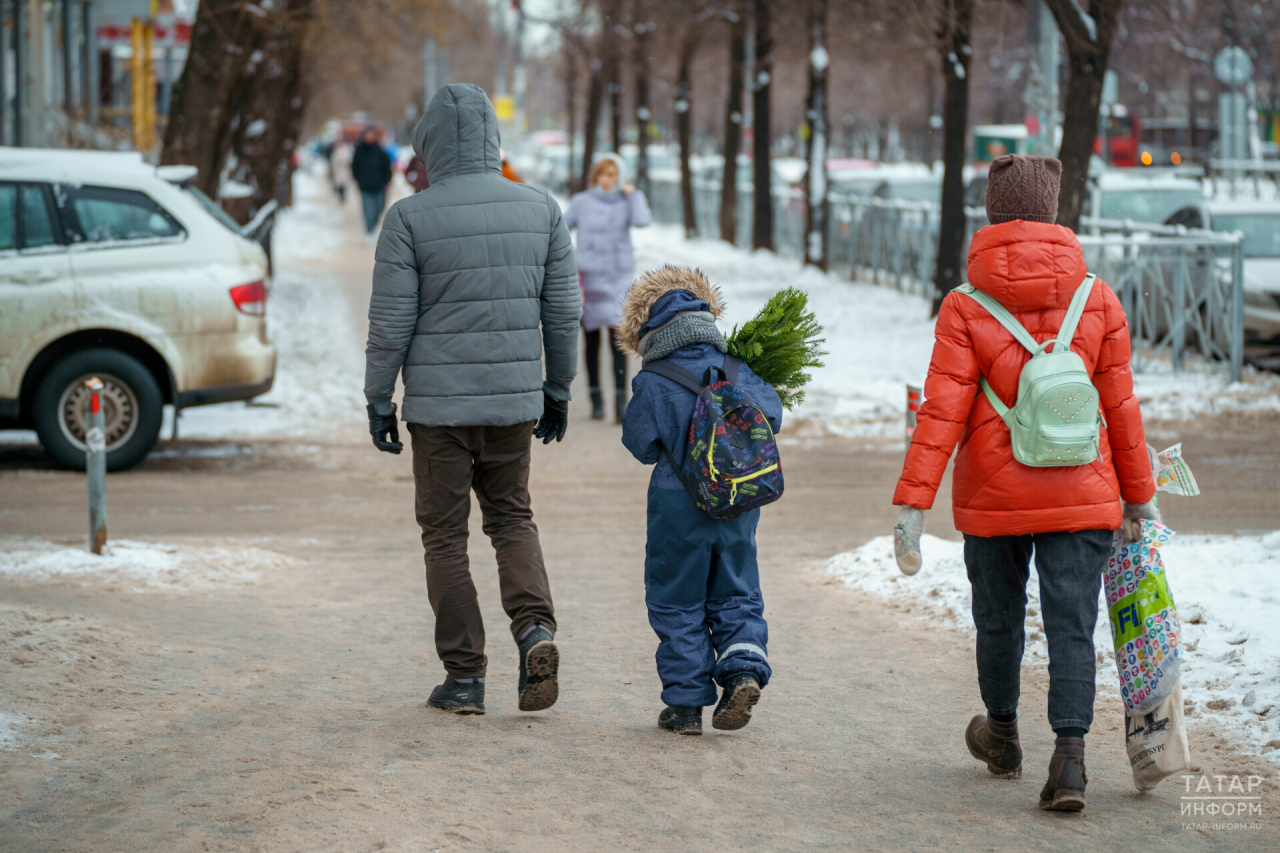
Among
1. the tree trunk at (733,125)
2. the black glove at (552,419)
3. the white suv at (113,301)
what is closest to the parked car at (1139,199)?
the tree trunk at (733,125)

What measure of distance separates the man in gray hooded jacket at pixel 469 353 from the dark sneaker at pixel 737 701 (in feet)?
1.79

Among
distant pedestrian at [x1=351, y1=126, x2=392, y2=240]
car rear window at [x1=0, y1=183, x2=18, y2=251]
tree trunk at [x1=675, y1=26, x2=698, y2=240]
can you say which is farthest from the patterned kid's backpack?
tree trunk at [x1=675, y1=26, x2=698, y2=240]

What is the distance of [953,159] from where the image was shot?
17344 mm

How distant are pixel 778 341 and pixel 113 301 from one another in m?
5.93

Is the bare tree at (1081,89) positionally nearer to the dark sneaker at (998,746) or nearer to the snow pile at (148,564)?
the snow pile at (148,564)

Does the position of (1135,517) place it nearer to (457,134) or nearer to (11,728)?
(457,134)

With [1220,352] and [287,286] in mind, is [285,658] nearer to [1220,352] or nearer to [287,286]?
[1220,352]

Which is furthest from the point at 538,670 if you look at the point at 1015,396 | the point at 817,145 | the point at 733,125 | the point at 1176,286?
the point at 733,125

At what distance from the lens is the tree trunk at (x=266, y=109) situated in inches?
691

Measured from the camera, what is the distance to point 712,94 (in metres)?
57.0

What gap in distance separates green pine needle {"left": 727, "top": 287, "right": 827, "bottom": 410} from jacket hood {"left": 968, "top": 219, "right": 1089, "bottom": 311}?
807 millimetres

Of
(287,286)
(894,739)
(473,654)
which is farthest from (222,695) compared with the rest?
(287,286)

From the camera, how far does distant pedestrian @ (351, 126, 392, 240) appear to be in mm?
27609

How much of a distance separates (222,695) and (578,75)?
39783 mm
